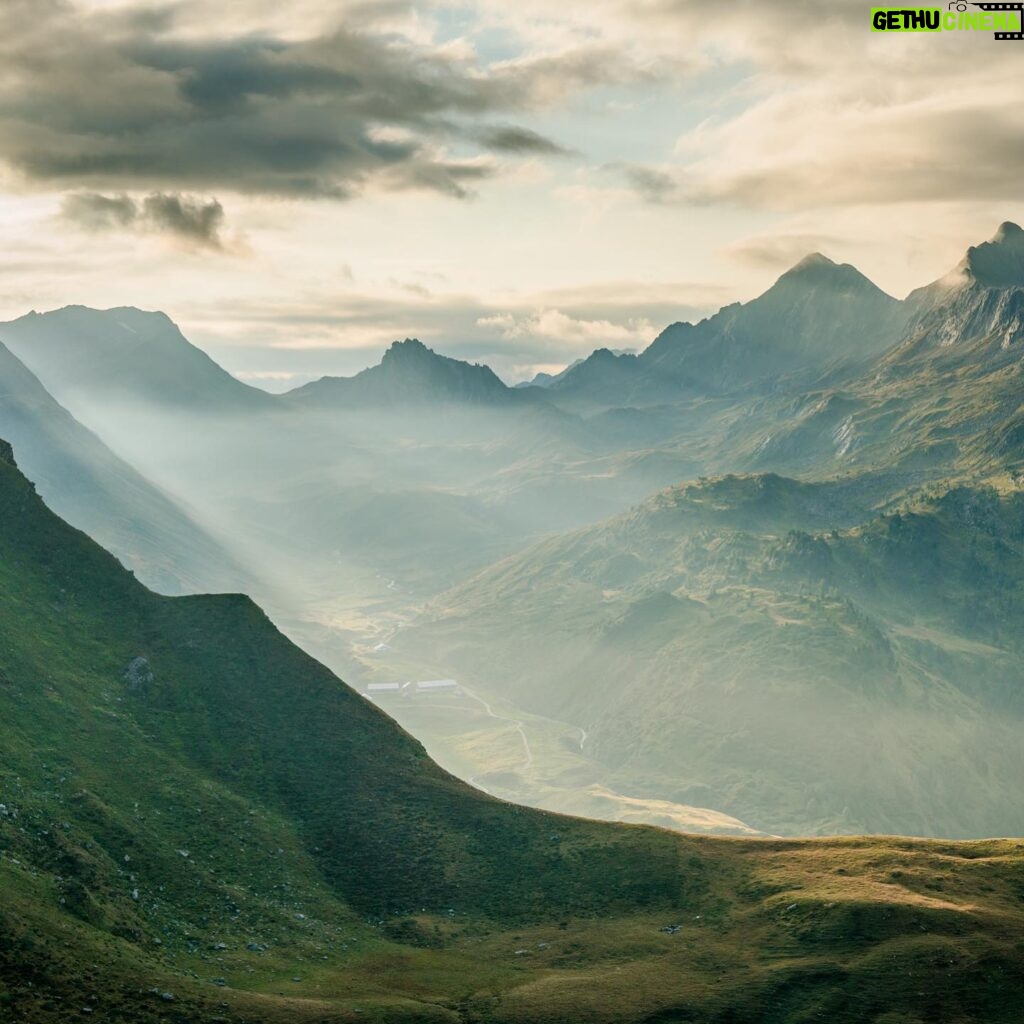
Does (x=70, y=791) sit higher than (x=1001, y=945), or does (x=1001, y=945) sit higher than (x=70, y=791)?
(x=70, y=791)

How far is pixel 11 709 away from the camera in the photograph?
19188 cm

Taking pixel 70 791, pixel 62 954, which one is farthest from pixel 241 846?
pixel 62 954

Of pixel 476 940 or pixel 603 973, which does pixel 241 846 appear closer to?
pixel 476 940

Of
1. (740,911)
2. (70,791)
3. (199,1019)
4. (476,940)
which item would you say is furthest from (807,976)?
(70,791)

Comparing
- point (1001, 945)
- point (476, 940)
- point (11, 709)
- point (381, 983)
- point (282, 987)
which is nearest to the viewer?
point (282, 987)

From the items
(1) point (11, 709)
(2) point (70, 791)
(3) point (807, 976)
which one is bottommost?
(3) point (807, 976)

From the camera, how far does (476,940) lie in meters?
174

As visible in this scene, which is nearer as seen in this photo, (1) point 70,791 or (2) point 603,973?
(2) point 603,973

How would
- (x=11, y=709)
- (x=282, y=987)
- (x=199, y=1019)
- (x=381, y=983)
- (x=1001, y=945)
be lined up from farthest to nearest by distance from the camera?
1. (x=11, y=709)
2. (x=1001, y=945)
3. (x=381, y=983)
4. (x=282, y=987)
5. (x=199, y=1019)

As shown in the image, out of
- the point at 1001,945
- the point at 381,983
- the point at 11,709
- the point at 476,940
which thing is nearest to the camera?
the point at 381,983

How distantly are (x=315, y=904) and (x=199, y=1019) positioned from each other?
52.9 m

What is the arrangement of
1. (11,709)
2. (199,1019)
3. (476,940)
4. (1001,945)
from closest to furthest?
(199,1019) → (1001,945) → (476,940) → (11,709)

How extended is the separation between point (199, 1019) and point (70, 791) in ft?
210

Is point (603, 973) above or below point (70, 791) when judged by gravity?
below
